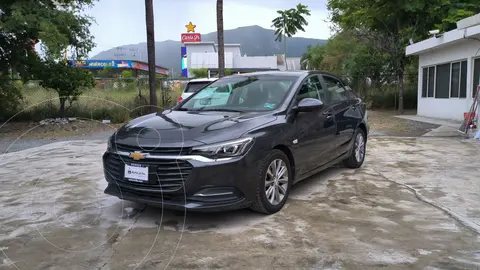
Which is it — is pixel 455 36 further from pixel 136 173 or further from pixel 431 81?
pixel 136 173

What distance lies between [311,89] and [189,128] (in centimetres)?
206

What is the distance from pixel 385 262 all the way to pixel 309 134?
2.01 meters

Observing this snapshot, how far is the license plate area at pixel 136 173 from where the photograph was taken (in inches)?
158

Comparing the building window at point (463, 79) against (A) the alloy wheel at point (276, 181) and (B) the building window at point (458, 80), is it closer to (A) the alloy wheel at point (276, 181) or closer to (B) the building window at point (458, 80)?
(B) the building window at point (458, 80)

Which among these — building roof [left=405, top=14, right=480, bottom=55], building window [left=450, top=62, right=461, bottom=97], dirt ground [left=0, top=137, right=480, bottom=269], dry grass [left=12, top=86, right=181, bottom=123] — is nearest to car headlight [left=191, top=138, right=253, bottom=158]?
dirt ground [left=0, top=137, right=480, bottom=269]

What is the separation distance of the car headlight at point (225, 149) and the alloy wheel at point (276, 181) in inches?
17.9

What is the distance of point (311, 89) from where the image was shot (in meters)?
5.53

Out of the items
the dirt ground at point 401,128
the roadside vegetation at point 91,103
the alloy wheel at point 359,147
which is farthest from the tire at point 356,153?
the roadside vegetation at point 91,103

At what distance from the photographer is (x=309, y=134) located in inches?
199

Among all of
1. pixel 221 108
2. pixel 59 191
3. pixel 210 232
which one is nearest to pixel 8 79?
pixel 59 191

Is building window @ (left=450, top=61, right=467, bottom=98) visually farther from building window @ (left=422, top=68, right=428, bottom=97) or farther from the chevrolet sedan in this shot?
the chevrolet sedan

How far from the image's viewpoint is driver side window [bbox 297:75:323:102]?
527cm

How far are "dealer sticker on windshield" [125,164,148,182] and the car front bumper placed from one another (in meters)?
0.05

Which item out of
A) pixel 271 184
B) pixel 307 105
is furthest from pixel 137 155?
pixel 307 105
